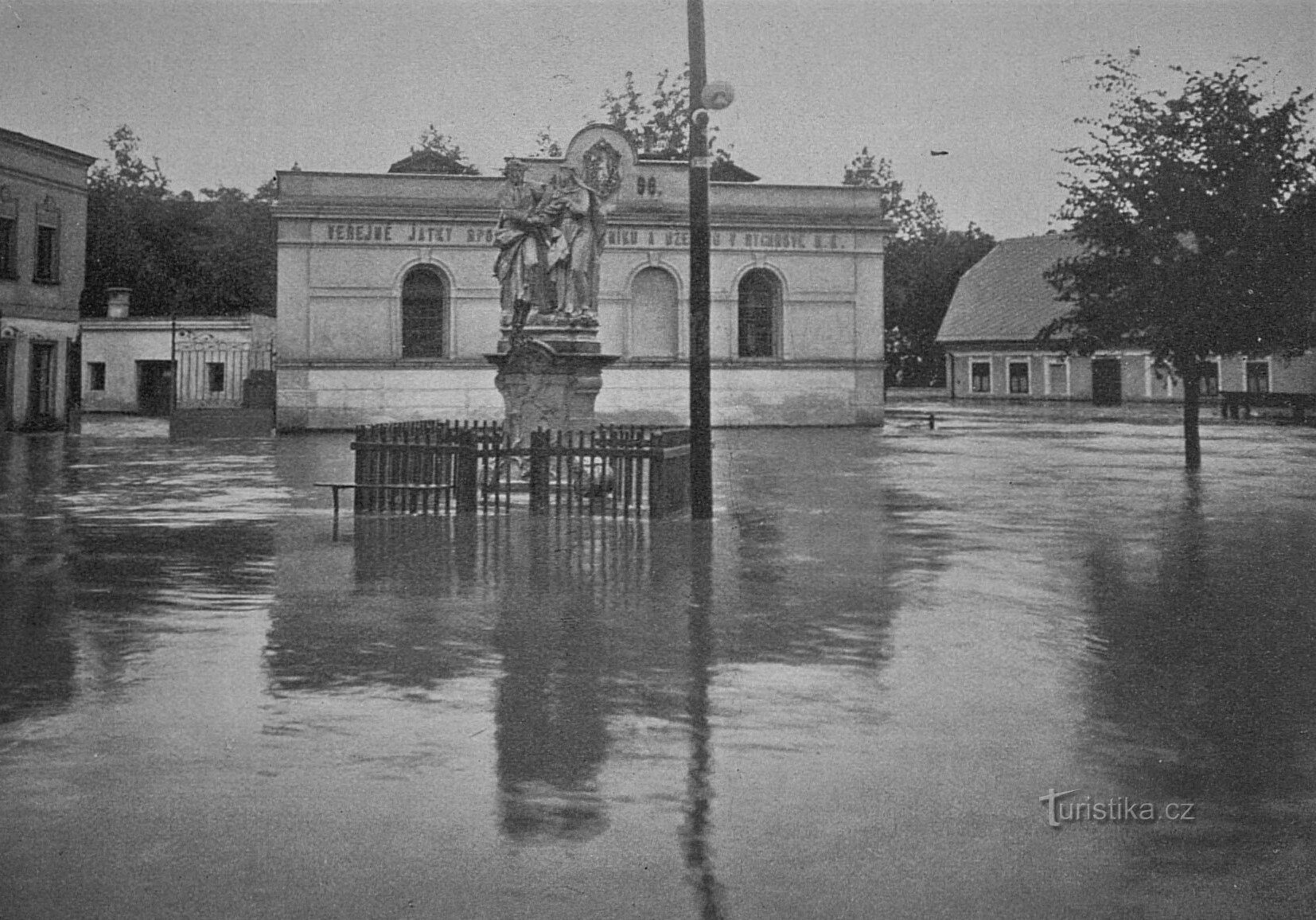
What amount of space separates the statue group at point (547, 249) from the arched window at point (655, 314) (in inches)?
894

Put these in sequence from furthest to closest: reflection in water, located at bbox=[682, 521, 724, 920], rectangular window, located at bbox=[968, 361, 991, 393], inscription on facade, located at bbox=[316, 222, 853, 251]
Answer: rectangular window, located at bbox=[968, 361, 991, 393] < inscription on facade, located at bbox=[316, 222, 853, 251] < reflection in water, located at bbox=[682, 521, 724, 920]

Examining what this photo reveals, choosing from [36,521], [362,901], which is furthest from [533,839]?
[36,521]

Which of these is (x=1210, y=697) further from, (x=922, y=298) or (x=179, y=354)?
(x=922, y=298)

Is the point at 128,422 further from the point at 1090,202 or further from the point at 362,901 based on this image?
the point at 362,901

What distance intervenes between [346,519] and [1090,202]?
45.6 ft

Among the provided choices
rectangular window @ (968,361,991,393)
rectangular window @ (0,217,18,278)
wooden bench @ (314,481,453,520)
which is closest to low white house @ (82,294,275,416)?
rectangular window @ (0,217,18,278)

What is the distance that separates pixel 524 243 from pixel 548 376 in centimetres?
191

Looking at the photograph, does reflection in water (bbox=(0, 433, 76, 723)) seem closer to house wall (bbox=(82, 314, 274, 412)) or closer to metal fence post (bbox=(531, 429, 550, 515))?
metal fence post (bbox=(531, 429, 550, 515))

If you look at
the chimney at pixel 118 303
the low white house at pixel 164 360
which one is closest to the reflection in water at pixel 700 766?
the low white house at pixel 164 360

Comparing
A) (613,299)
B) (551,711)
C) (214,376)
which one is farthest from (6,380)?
(551,711)

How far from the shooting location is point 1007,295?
76.6m

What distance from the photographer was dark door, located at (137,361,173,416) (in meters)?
53.4

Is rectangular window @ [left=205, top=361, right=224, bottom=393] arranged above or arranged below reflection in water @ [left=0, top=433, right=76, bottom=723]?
above

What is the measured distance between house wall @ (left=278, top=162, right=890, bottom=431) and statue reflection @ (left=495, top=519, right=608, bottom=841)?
96.0ft
